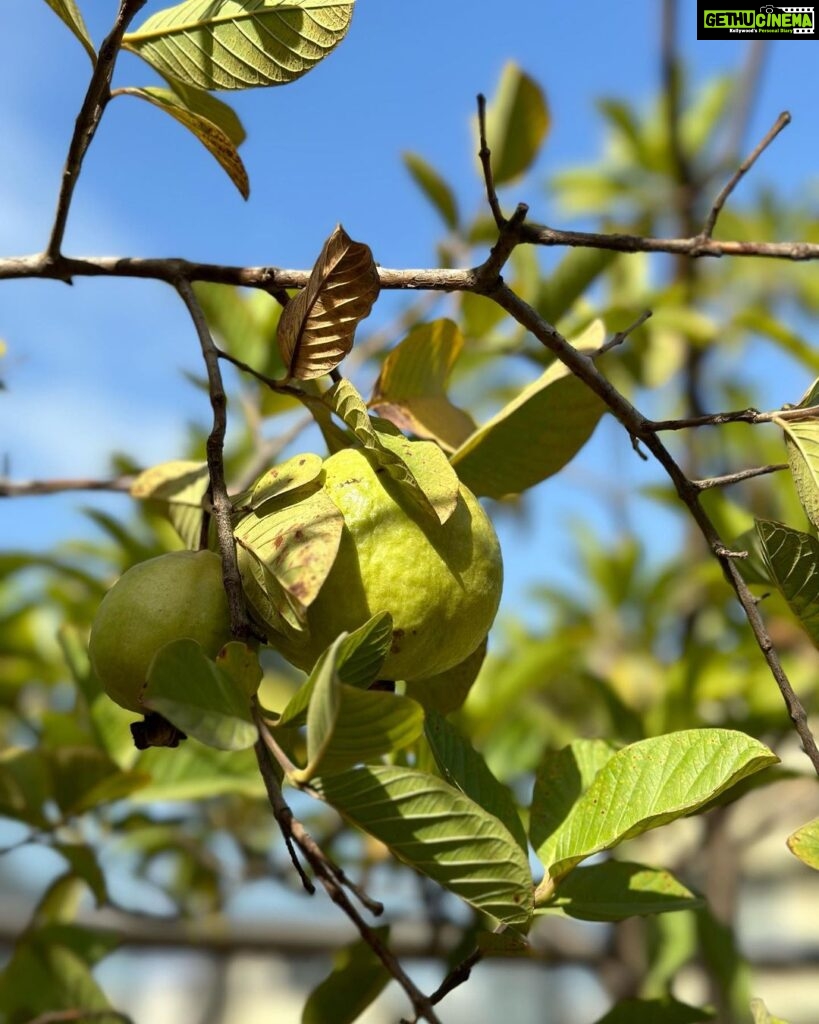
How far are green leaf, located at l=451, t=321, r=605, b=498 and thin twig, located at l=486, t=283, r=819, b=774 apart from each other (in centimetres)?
15

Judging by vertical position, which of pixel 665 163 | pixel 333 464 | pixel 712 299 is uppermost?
pixel 665 163

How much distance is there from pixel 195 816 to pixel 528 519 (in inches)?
51.9

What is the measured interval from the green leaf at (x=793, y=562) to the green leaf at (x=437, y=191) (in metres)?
1.15

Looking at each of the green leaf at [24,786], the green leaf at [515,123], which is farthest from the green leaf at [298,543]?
the green leaf at [515,123]

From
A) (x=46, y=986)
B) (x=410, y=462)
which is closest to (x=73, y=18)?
(x=410, y=462)

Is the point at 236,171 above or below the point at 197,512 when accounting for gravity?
above

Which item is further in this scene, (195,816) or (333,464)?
(195,816)

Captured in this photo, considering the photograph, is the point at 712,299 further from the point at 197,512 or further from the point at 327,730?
the point at 327,730

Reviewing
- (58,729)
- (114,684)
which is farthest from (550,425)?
(58,729)

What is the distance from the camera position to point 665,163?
103 inches

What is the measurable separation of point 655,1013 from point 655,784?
33 cm

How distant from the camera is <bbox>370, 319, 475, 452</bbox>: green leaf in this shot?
34.7 inches

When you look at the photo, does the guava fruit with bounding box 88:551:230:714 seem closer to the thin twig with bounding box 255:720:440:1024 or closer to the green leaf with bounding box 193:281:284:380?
the thin twig with bounding box 255:720:440:1024

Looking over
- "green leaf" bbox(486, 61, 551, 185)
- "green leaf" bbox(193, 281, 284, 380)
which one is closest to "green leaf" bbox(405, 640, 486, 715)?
"green leaf" bbox(193, 281, 284, 380)
